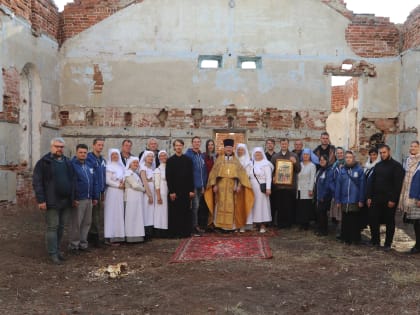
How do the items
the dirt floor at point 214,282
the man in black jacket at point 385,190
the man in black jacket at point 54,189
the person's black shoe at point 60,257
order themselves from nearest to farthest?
the dirt floor at point 214,282 < the man in black jacket at point 54,189 < the person's black shoe at point 60,257 < the man in black jacket at point 385,190

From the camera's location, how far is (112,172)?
24.6 ft

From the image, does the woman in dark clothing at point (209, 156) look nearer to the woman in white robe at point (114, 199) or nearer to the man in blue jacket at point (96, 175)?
the woman in white robe at point (114, 199)

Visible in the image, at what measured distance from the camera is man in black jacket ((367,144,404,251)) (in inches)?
274

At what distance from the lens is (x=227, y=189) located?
8.59m

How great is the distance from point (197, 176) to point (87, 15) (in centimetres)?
643

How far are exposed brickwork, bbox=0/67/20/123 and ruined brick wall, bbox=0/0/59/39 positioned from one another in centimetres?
136

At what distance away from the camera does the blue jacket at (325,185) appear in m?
7.95

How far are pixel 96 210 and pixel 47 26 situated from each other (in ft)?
20.8

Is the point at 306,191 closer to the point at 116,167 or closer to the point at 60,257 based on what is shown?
the point at 116,167

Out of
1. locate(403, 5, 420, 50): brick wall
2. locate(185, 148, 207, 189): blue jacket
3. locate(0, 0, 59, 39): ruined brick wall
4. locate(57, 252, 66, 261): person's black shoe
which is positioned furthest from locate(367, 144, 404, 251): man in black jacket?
locate(0, 0, 59, 39): ruined brick wall

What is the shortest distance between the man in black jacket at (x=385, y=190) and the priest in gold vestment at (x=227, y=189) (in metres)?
2.33

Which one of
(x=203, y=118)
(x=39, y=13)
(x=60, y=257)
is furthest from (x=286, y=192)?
(x=39, y=13)

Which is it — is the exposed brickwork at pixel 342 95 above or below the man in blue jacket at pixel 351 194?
above

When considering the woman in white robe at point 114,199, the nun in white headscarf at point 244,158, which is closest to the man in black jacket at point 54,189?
the woman in white robe at point 114,199
